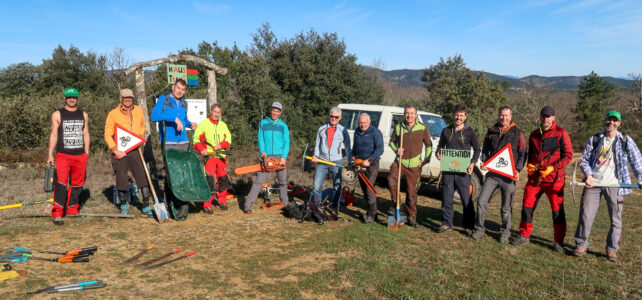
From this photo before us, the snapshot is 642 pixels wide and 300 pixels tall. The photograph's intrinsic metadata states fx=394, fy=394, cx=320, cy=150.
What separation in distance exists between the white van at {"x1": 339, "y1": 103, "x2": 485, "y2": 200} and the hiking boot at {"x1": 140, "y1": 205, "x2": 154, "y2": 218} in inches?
169

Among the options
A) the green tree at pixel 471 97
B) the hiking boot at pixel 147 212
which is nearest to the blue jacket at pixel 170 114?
the hiking boot at pixel 147 212

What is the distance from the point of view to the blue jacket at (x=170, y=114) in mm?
6402

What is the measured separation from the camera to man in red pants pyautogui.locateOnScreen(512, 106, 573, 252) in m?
5.04

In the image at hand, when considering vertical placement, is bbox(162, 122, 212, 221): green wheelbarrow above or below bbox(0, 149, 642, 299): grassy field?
above

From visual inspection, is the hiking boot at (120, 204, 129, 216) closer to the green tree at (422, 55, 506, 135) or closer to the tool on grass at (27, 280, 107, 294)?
the tool on grass at (27, 280, 107, 294)

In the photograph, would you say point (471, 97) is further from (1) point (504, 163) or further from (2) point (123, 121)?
(2) point (123, 121)

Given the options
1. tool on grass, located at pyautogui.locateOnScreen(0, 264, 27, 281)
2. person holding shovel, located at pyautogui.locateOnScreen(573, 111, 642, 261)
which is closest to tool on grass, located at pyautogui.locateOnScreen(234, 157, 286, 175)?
tool on grass, located at pyautogui.locateOnScreen(0, 264, 27, 281)

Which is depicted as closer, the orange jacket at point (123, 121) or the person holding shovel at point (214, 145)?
the orange jacket at point (123, 121)

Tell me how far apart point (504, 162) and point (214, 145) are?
4.53 meters

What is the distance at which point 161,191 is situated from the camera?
7.94m

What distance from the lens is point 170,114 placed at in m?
6.47

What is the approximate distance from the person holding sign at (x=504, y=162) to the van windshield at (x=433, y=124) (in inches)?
111

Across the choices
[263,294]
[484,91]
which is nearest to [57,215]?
[263,294]

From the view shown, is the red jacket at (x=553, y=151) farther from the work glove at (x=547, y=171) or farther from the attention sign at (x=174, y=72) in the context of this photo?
the attention sign at (x=174, y=72)
